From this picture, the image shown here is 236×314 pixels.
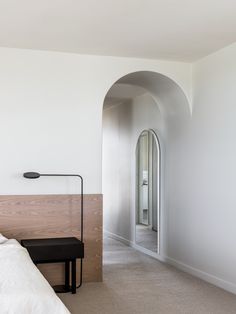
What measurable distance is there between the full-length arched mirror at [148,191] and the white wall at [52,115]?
1.34 metres

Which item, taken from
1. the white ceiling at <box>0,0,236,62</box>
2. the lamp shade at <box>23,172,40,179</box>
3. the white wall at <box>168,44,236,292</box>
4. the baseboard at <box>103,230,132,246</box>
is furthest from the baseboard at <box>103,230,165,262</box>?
the white ceiling at <box>0,0,236,62</box>

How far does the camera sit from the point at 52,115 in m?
4.67

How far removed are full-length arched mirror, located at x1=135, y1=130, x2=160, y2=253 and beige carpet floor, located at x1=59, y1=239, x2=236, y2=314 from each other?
72cm

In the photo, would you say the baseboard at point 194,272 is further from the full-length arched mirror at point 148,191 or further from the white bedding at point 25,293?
the white bedding at point 25,293

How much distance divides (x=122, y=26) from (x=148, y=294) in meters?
2.31

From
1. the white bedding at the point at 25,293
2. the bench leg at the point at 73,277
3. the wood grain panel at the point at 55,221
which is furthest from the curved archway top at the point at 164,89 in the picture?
the white bedding at the point at 25,293

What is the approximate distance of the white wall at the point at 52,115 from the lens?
454 cm

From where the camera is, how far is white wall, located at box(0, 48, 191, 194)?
4.54m

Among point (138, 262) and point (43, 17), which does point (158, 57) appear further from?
point (138, 262)

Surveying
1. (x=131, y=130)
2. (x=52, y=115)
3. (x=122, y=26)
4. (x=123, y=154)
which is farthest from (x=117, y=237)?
(x=122, y=26)

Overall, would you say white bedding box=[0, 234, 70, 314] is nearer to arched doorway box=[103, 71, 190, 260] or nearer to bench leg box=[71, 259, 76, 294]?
bench leg box=[71, 259, 76, 294]

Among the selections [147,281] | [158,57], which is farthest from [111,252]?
[158,57]

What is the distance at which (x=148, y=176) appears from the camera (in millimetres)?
6215

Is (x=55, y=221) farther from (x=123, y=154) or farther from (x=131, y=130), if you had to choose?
(x=123, y=154)
